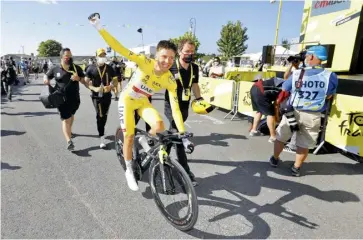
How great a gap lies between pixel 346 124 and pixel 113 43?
4345 mm

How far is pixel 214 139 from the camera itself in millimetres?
5969

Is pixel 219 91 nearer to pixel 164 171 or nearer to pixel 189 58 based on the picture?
pixel 189 58

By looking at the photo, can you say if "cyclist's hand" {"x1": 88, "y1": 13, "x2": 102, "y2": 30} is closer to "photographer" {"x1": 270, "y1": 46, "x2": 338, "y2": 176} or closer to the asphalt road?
the asphalt road

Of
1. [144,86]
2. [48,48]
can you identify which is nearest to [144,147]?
[144,86]

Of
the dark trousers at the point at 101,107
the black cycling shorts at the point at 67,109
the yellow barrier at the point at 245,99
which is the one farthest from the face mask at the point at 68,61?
the yellow barrier at the point at 245,99

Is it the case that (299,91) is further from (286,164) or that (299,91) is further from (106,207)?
(106,207)

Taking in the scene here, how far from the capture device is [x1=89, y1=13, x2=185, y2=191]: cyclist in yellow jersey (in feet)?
9.54

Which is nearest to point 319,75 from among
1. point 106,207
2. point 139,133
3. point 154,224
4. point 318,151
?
point 318,151

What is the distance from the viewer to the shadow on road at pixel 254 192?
9.23 feet

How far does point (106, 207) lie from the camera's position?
309cm

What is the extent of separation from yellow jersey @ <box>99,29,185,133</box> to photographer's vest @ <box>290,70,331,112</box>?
6.39 feet

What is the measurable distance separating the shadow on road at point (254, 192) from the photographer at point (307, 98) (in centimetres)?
51

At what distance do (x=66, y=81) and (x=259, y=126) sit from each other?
15.0 ft

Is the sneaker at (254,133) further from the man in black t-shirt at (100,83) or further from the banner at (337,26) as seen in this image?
the banner at (337,26)
